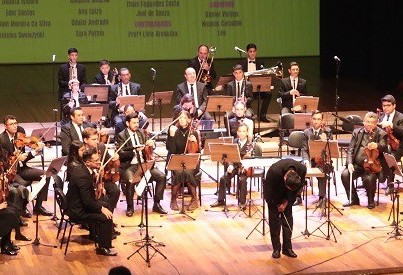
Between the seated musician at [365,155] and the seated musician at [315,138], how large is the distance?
30 centimetres

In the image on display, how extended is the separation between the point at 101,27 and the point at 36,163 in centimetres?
892

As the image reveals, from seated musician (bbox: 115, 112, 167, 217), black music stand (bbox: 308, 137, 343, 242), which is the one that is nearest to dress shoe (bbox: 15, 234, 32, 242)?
seated musician (bbox: 115, 112, 167, 217)

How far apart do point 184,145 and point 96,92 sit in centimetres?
289

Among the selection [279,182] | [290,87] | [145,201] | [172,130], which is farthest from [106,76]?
[279,182]

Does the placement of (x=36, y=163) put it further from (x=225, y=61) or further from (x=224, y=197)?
(x=225, y=61)

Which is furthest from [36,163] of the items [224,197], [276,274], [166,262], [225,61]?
[225,61]

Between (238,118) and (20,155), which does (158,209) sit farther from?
(238,118)

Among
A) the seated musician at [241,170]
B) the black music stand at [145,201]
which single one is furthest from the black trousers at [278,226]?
the seated musician at [241,170]

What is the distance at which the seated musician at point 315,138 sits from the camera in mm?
10930

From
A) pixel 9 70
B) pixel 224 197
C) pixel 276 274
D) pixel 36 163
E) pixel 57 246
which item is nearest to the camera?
pixel 276 274

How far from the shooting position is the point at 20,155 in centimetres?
1027

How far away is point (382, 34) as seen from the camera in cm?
1894

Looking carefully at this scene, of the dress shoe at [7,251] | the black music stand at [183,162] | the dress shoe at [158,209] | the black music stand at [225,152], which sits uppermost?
the black music stand at [225,152]

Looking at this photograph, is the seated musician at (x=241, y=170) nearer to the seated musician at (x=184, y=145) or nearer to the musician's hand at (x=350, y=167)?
the seated musician at (x=184, y=145)
